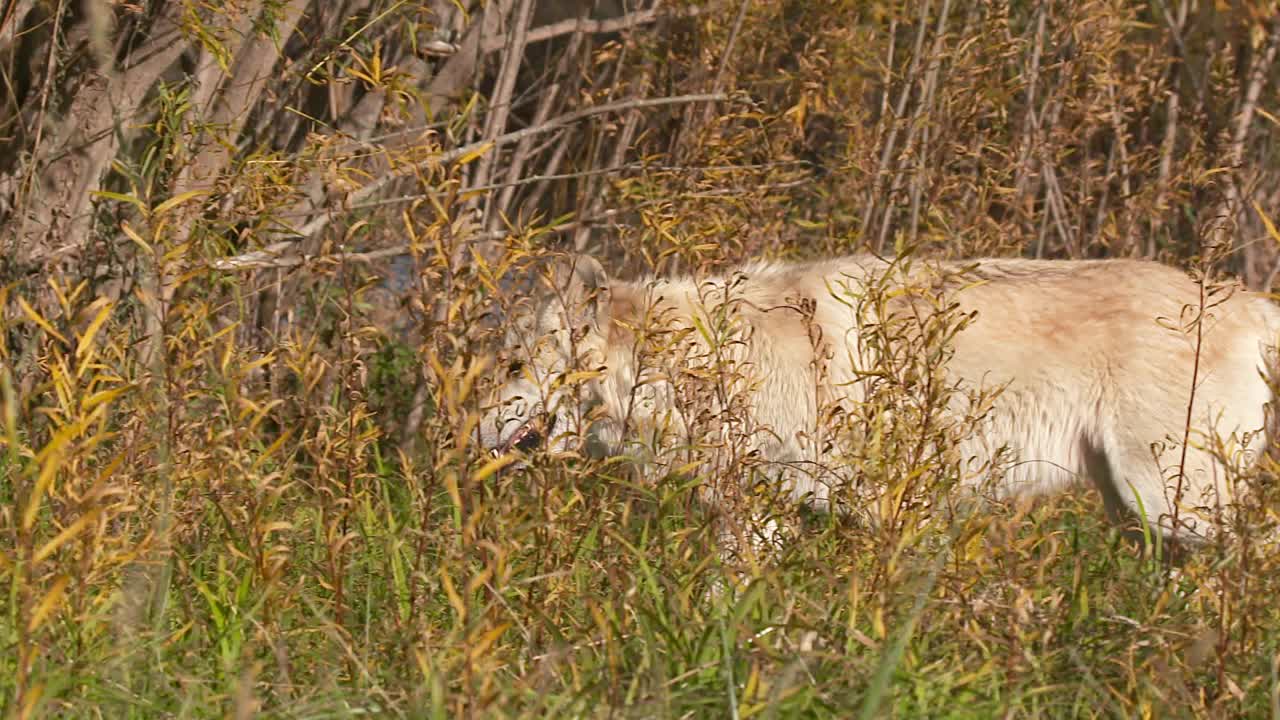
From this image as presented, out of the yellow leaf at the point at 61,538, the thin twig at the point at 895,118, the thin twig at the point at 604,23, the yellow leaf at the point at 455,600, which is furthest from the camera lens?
the thin twig at the point at 604,23

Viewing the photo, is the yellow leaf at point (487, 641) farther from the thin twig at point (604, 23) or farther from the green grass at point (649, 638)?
the thin twig at point (604, 23)

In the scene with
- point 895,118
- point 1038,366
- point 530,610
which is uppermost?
point 895,118

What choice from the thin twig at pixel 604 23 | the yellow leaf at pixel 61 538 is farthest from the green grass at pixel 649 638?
the thin twig at pixel 604 23

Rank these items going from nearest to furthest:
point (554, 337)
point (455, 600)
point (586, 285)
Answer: point (455, 600) → point (554, 337) → point (586, 285)

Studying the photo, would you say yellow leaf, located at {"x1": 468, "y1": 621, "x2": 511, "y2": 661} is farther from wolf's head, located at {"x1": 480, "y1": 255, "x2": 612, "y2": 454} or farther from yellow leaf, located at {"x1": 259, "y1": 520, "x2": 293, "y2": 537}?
wolf's head, located at {"x1": 480, "y1": 255, "x2": 612, "y2": 454}

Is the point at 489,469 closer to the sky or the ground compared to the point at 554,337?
closer to the sky

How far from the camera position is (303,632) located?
3238mm

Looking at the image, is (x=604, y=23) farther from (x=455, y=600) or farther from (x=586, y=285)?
(x=455, y=600)

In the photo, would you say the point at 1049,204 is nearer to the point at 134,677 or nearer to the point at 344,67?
the point at 344,67

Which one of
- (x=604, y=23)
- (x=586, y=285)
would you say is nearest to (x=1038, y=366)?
(x=586, y=285)

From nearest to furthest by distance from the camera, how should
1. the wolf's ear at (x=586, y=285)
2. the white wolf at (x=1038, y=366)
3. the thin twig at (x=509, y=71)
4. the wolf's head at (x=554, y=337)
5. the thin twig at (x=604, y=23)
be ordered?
the wolf's head at (x=554, y=337)
the wolf's ear at (x=586, y=285)
the white wolf at (x=1038, y=366)
the thin twig at (x=509, y=71)
the thin twig at (x=604, y=23)

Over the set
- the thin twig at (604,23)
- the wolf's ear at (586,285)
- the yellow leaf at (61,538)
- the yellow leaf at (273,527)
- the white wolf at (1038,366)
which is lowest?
the white wolf at (1038,366)

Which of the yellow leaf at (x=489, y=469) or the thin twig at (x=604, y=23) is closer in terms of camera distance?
the yellow leaf at (x=489, y=469)

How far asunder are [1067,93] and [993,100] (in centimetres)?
74
